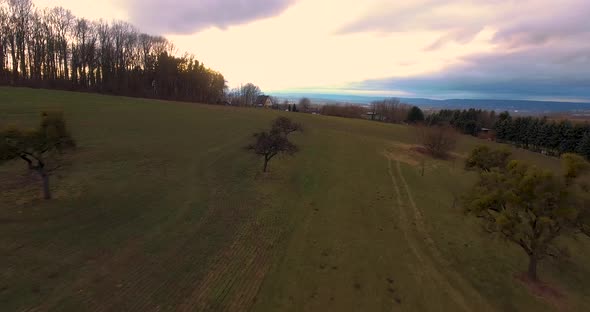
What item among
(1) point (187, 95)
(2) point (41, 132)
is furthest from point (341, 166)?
(1) point (187, 95)

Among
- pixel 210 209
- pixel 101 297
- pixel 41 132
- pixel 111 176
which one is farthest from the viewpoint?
pixel 111 176

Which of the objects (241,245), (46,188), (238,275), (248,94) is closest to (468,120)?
(248,94)

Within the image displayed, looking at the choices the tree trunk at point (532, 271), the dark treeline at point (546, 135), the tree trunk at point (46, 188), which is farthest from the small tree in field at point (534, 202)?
the dark treeline at point (546, 135)

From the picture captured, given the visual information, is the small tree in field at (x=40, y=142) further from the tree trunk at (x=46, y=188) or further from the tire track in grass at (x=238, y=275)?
the tire track in grass at (x=238, y=275)

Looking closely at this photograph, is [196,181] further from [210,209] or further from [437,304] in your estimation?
[437,304]

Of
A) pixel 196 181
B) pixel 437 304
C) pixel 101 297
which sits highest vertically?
pixel 196 181

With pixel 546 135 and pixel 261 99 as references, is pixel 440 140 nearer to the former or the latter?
pixel 546 135
